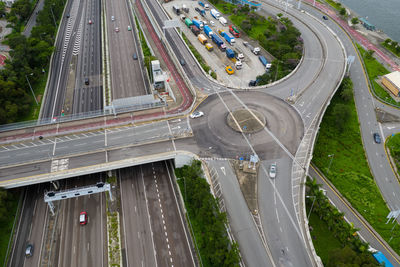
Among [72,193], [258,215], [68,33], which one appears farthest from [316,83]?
[68,33]

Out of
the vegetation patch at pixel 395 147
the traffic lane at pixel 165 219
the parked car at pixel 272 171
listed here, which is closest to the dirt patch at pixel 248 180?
the parked car at pixel 272 171

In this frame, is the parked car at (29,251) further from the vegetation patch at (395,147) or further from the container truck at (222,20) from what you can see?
the container truck at (222,20)

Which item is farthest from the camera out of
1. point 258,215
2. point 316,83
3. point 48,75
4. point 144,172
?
point 48,75

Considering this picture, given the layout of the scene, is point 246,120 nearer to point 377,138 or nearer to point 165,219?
point 165,219

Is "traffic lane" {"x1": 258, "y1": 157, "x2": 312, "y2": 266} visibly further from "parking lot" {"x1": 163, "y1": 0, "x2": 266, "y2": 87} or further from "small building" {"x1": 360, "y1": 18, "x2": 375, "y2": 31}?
"small building" {"x1": 360, "y1": 18, "x2": 375, "y2": 31}

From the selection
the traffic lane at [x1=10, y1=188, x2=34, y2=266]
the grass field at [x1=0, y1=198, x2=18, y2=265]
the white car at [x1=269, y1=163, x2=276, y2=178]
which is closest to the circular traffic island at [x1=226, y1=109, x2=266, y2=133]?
the white car at [x1=269, y1=163, x2=276, y2=178]

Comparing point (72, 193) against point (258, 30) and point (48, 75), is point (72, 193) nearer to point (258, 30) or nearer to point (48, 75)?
point (48, 75)

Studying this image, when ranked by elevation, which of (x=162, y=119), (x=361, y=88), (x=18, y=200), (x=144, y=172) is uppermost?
(x=361, y=88)

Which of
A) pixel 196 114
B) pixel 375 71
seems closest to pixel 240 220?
pixel 196 114
